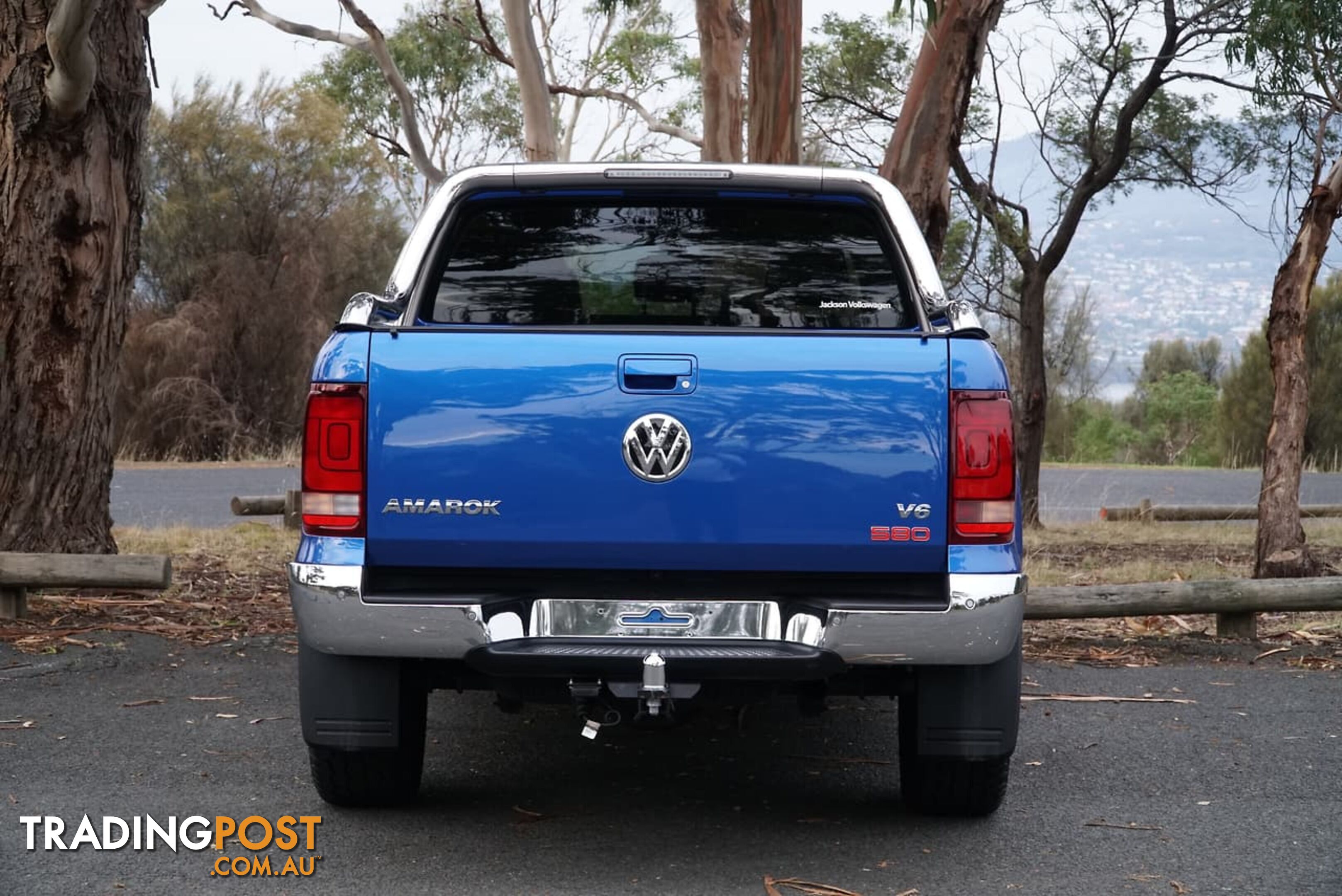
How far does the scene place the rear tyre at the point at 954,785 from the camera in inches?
187

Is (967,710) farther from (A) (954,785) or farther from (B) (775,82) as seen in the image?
(B) (775,82)

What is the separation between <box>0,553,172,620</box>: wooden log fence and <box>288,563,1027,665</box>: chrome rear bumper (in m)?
4.25

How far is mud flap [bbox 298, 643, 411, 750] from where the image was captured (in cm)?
442

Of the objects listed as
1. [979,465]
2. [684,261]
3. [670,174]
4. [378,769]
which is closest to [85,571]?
[378,769]

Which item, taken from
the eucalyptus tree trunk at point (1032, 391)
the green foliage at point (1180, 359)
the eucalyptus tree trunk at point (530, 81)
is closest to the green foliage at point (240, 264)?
the eucalyptus tree trunk at point (530, 81)

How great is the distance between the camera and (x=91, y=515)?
372 inches

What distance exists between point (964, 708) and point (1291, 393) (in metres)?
8.11

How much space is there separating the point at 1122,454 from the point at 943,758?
3785cm

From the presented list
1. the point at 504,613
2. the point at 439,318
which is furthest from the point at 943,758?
the point at 439,318

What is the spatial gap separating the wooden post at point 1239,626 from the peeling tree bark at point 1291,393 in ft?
9.29

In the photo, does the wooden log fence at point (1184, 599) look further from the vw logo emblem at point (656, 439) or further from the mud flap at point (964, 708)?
the vw logo emblem at point (656, 439)

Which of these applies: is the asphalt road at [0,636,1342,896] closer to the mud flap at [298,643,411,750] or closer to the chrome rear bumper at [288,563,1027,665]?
the mud flap at [298,643,411,750]

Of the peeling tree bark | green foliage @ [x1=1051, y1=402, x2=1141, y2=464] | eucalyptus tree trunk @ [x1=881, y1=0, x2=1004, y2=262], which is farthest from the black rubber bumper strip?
green foliage @ [x1=1051, y1=402, x2=1141, y2=464]

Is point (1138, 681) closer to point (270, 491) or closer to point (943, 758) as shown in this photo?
point (943, 758)
